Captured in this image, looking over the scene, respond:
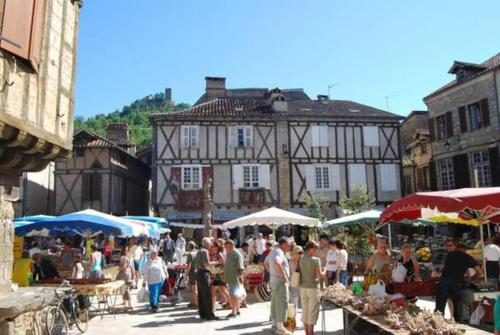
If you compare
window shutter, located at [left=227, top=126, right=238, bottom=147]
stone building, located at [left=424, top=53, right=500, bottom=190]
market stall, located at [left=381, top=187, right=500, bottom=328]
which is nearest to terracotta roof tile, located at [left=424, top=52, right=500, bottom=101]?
stone building, located at [left=424, top=53, right=500, bottom=190]

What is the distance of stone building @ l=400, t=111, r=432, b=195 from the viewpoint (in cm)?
2916

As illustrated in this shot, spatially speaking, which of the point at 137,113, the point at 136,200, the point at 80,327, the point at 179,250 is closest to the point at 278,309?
the point at 80,327

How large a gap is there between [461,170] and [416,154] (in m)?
7.56

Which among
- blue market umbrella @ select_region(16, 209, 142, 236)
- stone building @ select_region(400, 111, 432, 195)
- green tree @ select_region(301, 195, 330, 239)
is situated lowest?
blue market umbrella @ select_region(16, 209, 142, 236)

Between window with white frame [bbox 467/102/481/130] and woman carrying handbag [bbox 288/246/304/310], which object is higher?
window with white frame [bbox 467/102/481/130]

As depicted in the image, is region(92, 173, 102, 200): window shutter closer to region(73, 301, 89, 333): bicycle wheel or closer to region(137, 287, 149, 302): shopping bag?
region(137, 287, 149, 302): shopping bag

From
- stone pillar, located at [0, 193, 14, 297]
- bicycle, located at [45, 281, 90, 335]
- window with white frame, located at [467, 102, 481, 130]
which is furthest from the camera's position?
window with white frame, located at [467, 102, 481, 130]

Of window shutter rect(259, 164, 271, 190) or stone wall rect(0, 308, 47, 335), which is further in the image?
window shutter rect(259, 164, 271, 190)

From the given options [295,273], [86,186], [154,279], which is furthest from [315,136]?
[295,273]

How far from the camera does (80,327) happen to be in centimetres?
822

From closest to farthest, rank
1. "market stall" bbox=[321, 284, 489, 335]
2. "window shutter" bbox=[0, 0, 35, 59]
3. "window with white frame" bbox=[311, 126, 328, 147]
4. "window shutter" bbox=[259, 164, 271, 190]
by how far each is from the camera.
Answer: "market stall" bbox=[321, 284, 489, 335]
"window shutter" bbox=[0, 0, 35, 59]
"window shutter" bbox=[259, 164, 271, 190]
"window with white frame" bbox=[311, 126, 328, 147]

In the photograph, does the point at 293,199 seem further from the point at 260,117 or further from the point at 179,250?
the point at 179,250

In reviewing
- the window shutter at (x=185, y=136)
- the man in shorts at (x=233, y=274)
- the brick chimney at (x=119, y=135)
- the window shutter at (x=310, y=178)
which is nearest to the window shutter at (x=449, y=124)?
the window shutter at (x=310, y=178)

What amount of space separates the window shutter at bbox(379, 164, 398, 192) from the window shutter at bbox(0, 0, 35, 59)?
2401cm
